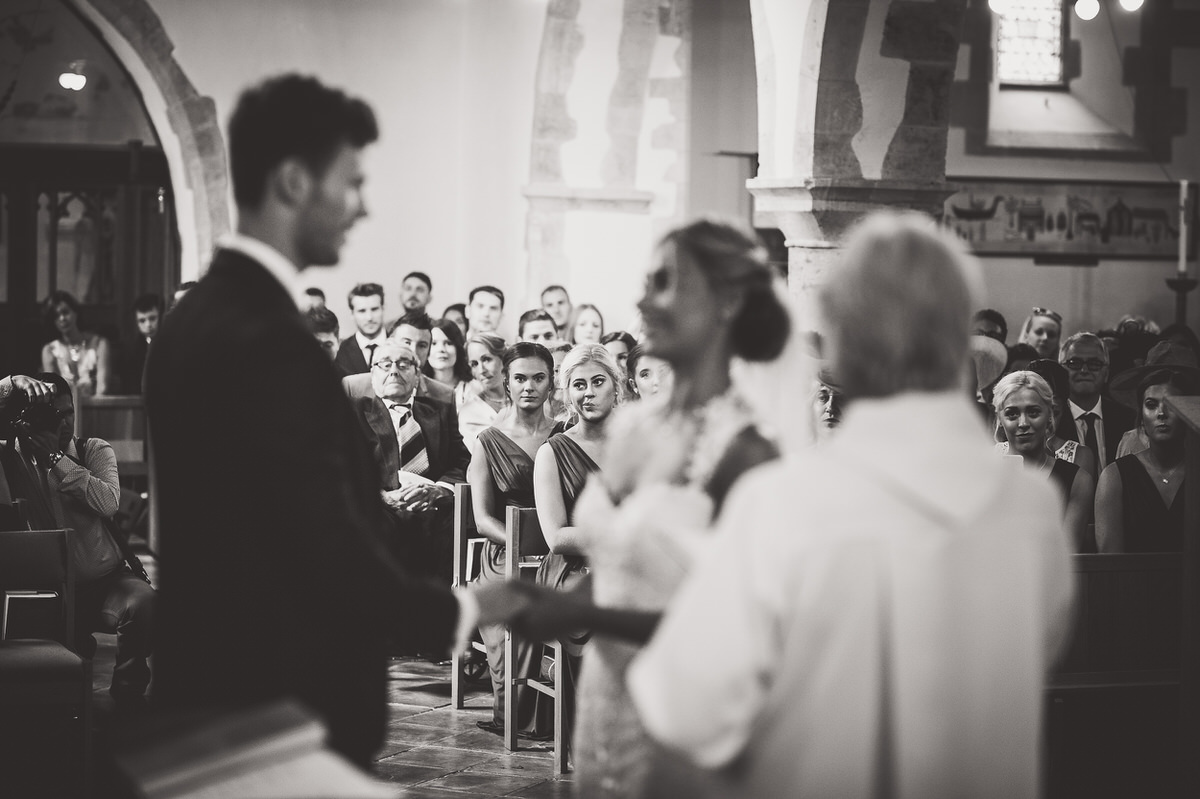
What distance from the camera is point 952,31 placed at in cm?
638

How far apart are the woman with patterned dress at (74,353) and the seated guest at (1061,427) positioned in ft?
22.2

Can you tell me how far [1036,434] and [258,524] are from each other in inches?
131

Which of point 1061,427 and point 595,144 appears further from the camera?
point 595,144

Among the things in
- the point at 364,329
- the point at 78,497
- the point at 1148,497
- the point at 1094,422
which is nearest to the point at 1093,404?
the point at 1094,422

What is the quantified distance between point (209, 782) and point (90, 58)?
11.8 meters

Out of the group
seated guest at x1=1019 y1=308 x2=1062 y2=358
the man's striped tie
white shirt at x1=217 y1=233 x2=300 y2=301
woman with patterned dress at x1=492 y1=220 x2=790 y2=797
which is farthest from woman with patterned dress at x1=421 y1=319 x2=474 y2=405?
white shirt at x1=217 y1=233 x2=300 y2=301

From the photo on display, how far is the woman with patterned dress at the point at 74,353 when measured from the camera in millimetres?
10516

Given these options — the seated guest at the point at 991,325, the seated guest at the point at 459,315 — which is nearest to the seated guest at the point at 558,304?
the seated guest at the point at 459,315

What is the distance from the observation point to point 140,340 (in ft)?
34.4

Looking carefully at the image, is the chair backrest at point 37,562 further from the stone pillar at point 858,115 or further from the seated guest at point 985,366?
the seated guest at point 985,366

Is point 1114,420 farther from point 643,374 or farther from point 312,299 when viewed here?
point 312,299

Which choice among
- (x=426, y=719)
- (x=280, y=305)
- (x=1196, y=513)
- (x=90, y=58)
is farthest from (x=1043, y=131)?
(x=280, y=305)

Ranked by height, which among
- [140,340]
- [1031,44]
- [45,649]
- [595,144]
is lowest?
[45,649]

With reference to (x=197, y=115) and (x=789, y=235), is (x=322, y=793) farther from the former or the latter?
(x=197, y=115)
